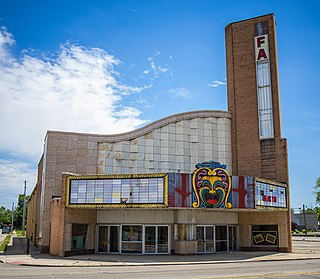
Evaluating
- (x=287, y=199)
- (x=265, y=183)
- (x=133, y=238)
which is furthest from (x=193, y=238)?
(x=287, y=199)

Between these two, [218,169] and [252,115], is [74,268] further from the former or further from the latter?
[252,115]

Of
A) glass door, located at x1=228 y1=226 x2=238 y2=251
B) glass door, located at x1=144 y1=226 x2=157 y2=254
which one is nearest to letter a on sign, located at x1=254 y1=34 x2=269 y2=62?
glass door, located at x1=228 y1=226 x2=238 y2=251

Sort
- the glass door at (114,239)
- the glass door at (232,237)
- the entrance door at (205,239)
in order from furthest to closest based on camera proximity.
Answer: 1. the glass door at (232,237)
2. the entrance door at (205,239)
3. the glass door at (114,239)

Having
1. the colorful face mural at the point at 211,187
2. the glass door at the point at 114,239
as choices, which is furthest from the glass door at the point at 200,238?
the glass door at the point at 114,239

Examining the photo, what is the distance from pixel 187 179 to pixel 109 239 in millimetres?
8875

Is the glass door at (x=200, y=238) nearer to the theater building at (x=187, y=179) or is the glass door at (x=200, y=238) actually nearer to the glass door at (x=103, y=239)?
the theater building at (x=187, y=179)

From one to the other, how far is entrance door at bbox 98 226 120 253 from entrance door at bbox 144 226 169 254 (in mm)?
2383

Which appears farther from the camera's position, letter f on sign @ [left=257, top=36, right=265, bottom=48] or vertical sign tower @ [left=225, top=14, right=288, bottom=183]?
letter f on sign @ [left=257, top=36, right=265, bottom=48]

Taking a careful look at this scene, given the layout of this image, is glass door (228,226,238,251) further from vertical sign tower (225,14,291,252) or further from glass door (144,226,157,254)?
glass door (144,226,157,254)

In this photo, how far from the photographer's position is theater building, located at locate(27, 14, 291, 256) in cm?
2900

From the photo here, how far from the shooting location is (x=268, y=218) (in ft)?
116

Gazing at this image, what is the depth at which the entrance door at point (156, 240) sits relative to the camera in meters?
31.8

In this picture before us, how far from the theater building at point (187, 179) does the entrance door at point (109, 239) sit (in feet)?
0.26

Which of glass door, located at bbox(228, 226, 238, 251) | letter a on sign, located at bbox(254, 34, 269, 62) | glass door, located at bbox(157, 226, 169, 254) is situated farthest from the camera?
letter a on sign, located at bbox(254, 34, 269, 62)
